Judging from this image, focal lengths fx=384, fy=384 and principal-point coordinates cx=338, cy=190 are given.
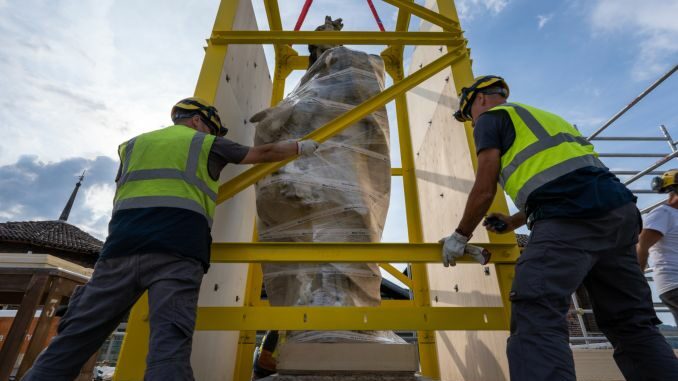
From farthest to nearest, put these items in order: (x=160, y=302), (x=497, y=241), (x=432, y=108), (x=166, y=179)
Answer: (x=432, y=108), (x=497, y=241), (x=166, y=179), (x=160, y=302)

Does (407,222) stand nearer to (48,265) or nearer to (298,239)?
(298,239)

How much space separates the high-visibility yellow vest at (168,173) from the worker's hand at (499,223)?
1.63m

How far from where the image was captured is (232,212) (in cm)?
345

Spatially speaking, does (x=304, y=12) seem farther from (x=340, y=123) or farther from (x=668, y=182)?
(x=668, y=182)

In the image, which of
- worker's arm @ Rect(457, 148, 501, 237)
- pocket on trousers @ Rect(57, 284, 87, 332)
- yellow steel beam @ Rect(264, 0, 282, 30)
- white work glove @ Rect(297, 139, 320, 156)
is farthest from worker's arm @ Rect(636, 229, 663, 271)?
yellow steel beam @ Rect(264, 0, 282, 30)

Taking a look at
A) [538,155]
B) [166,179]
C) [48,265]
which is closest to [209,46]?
[166,179]

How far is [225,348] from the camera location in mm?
3441

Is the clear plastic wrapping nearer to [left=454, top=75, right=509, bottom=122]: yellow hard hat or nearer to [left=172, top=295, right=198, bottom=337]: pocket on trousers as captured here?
[left=172, top=295, right=198, bottom=337]: pocket on trousers

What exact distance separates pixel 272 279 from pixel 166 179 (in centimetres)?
136

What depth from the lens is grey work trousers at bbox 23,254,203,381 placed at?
1603mm

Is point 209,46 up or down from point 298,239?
up

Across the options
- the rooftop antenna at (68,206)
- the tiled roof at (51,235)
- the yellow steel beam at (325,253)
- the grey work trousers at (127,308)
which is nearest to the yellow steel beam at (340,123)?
the yellow steel beam at (325,253)

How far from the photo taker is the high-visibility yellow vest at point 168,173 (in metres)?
1.96

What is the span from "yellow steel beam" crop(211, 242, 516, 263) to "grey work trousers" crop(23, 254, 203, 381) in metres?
0.43
